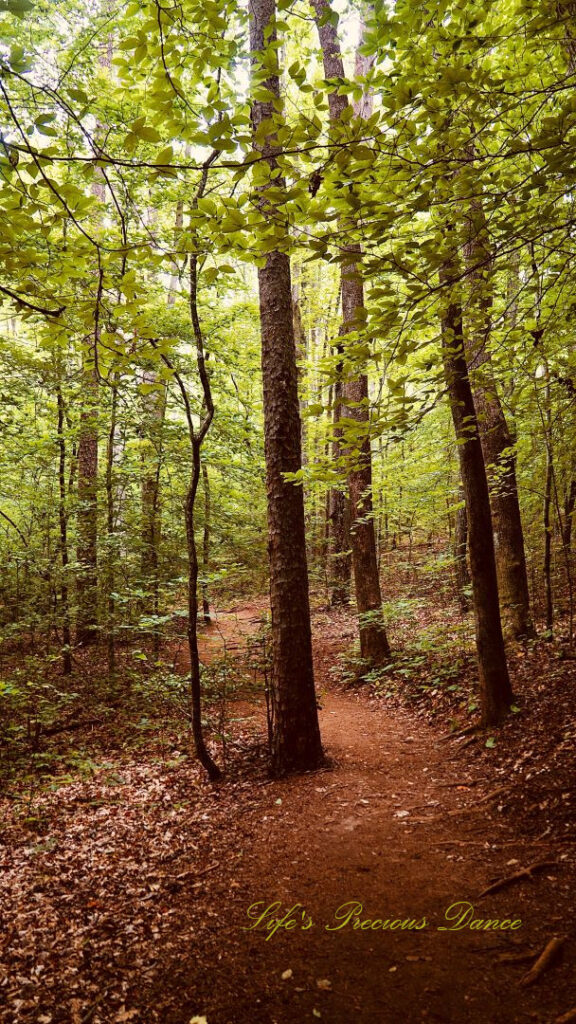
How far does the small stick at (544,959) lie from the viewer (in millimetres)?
2363

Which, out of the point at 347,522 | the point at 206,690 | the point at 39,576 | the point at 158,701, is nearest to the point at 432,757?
the point at 206,690

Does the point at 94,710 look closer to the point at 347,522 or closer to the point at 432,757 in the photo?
the point at 432,757

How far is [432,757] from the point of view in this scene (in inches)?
218

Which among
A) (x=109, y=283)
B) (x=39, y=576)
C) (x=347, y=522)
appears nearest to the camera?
(x=109, y=283)

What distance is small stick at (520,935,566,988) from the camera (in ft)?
7.75

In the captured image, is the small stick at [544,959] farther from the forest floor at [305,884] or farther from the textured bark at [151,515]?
the textured bark at [151,515]

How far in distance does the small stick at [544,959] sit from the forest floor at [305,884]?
2cm

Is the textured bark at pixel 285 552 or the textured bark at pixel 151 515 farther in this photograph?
the textured bark at pixel 151 515

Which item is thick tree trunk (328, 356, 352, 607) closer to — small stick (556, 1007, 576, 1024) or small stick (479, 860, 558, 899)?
small stick (479, 860, 558, 899)

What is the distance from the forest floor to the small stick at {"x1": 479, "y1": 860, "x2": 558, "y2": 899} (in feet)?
0.07

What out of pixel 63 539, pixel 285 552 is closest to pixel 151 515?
pixel 63 539

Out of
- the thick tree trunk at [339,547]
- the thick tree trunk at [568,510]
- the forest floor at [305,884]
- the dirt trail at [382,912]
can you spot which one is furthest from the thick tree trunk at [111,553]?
the thick tree trunk at [339,547]

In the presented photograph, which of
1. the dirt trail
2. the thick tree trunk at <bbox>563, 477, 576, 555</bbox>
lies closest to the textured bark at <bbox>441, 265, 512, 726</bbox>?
the dirt trail

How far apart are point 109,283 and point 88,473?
8671 mm
